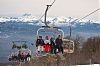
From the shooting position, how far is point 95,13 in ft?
9.32

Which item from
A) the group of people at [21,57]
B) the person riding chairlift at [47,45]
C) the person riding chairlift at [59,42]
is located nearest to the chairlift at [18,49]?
the group of people at [21,57]

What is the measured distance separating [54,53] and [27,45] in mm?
268

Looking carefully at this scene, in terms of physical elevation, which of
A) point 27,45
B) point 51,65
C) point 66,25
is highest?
point 66,25

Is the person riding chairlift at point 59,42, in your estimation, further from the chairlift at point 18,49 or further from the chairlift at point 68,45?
the chairlift at point 18,49

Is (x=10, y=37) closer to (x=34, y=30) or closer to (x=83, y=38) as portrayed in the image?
(x=34, y=30)

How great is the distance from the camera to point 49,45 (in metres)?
2.75

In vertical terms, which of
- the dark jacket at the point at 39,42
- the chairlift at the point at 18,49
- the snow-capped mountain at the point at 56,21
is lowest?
the chairlift at the point at 18,49

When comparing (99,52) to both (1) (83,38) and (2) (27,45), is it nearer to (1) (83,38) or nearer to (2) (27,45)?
(1) (83,38)

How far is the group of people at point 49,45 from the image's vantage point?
2.72 metres

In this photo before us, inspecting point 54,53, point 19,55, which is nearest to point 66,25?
point 54,53

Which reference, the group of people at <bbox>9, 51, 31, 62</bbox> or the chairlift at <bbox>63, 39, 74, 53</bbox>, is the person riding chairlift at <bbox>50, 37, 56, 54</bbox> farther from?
the group of people at <bbox>9, 51, 31, 62</bbox>

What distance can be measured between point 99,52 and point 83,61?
7.6 inches

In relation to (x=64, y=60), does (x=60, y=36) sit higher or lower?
higher

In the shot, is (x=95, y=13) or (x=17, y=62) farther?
(x=95, y=13)
